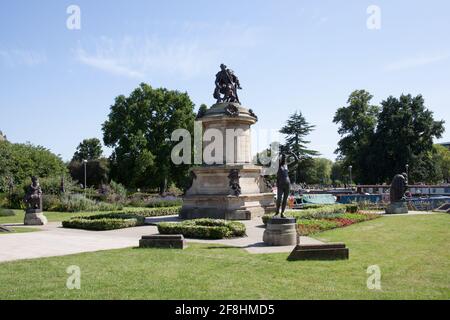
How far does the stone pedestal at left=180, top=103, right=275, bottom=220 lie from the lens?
2305cm

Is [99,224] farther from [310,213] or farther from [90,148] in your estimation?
[90,148]

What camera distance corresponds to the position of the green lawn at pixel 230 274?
7531 millimetres

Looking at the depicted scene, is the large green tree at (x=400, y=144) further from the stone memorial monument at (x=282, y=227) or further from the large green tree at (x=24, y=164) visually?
the stone memorial monument at (x=282, y=227)

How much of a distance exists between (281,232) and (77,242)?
7307 millimetres

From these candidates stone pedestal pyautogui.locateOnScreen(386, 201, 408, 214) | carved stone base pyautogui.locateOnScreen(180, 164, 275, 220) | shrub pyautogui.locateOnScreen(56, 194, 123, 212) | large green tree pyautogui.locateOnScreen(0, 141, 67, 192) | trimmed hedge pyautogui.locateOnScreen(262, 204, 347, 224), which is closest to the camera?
trimmed hedge pyautogui.locateOnScreen(262, 204, 347, 224)

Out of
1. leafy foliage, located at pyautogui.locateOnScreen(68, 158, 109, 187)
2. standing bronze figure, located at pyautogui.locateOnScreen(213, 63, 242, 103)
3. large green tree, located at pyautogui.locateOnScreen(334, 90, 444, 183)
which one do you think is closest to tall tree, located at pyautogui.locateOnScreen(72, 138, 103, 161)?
leafy foliage, located at pyautogui.locateOnScreen(68, 158, 109, 187)

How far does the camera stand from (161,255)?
11586 millimetres

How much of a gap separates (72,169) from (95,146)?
146ft

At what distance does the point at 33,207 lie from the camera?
74.5ft

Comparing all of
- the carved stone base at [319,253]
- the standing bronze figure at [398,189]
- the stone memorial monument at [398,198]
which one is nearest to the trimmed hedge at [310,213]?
the stone memorial monument at [398,198]

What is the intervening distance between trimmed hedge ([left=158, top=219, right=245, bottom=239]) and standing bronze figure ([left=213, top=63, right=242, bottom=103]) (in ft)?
36.5

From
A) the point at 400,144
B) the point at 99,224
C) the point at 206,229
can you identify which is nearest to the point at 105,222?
the point at 99,224

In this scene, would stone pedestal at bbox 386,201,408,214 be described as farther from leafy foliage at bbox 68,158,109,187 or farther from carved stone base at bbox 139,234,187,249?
leafy foliage at bbox 68,158,109,187
